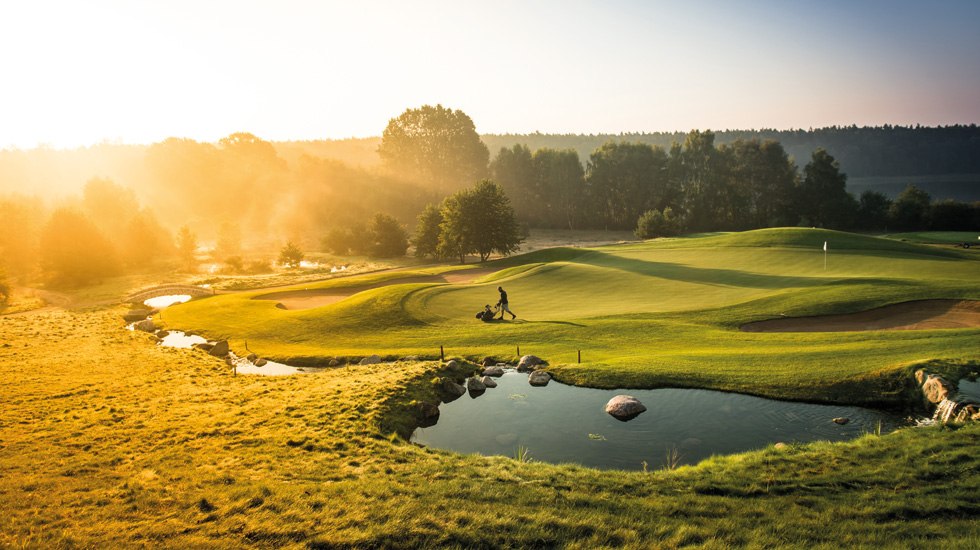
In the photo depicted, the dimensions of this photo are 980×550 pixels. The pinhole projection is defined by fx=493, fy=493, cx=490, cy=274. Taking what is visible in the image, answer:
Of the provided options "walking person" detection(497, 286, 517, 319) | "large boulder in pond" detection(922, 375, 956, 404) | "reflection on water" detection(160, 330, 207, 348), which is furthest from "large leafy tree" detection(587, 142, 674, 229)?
"large boulder in pond" detection(922, 375, 956, 404)

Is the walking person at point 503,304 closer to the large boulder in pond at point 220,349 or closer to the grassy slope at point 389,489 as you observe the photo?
the grassy slope at point 389,489

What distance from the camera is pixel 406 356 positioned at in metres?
24.0

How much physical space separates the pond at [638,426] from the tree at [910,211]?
100 m

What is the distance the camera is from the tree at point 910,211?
90250 millimetres

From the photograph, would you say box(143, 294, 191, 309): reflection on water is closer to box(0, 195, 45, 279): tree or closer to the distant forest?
the distant forest

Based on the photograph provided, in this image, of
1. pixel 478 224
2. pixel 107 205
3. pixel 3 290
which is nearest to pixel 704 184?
pixel 478 224

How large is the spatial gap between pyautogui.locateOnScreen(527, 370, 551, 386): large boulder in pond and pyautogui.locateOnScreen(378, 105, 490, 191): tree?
382 feet

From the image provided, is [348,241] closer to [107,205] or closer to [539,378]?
[107,205]

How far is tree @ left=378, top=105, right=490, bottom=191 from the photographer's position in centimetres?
13388

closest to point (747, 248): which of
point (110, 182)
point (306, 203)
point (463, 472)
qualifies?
point (463, 472)

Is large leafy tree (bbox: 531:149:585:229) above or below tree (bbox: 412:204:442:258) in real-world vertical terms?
above

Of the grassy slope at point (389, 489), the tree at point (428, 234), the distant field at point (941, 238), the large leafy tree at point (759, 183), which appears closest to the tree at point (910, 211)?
the large leafy tree at point (759, 183)

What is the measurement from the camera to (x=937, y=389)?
15305mm

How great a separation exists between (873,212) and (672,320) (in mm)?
95632
